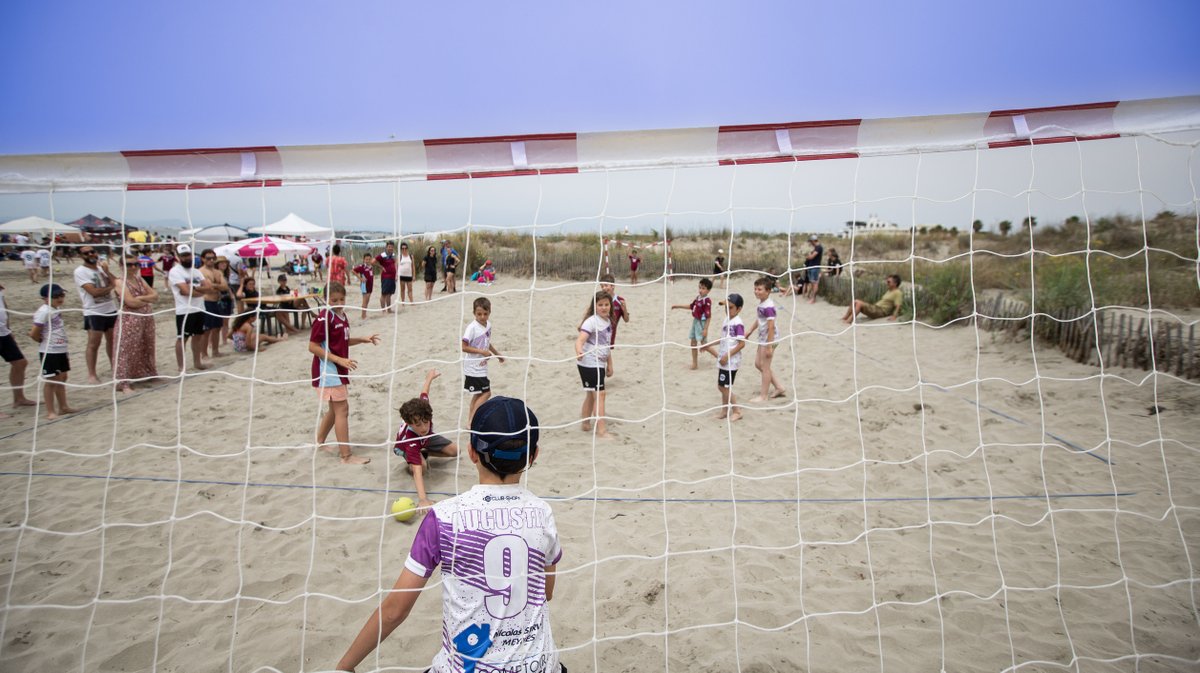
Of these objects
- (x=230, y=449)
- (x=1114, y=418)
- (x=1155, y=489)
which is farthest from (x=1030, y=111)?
(x=230, y=449)

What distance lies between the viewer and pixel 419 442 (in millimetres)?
4418

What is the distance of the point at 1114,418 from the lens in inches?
230

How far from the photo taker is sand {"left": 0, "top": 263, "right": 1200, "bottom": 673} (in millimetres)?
2926

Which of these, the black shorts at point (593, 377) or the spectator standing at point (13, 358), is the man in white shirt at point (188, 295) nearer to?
the spectator standing at point (13, 358)

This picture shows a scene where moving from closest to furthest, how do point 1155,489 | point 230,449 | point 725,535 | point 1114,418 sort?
point 725,535 < point 1155,489 < point 230,449 < point 1114,418

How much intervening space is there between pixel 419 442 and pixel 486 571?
123 inches

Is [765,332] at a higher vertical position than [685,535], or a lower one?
higher

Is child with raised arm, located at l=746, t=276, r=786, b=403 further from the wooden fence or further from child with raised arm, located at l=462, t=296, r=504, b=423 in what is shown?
child with raised arm, located at l=462, t=296, r=504, b=423

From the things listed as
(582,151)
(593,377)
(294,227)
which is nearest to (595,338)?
(593,377)

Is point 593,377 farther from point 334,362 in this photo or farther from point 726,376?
point 334,362

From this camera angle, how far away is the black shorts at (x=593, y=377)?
5.38 metres

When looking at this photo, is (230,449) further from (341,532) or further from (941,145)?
(941,145)

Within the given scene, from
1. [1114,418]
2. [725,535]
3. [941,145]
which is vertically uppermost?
[941,145]

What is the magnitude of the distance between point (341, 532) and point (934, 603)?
12.5ft
